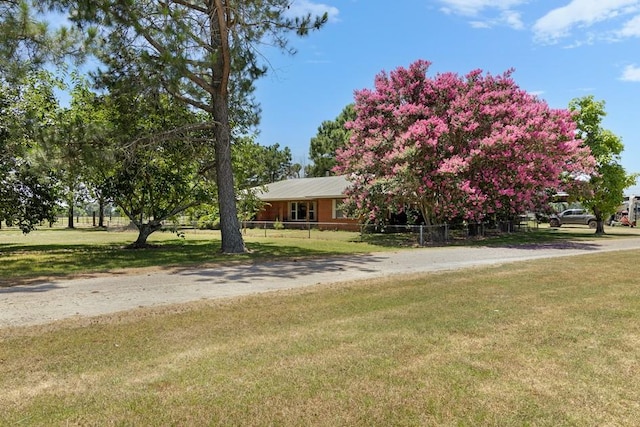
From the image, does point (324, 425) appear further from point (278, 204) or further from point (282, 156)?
point (282, 156)

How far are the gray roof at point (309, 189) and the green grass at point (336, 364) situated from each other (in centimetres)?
2215

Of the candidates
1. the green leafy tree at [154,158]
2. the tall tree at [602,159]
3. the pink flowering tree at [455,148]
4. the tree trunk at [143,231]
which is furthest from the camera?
the tall tree at [602,159]

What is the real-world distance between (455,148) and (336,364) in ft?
55.0

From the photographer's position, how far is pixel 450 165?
691 inches

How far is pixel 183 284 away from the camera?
8.82 meters

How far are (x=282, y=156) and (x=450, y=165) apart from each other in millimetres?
47715

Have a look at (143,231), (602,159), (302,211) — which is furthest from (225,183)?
(602,159)

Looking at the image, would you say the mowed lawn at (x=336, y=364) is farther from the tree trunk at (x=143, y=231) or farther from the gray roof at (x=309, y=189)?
the gray roof at (x=309, y=189)

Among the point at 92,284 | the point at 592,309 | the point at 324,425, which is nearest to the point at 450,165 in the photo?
the point at 592,309

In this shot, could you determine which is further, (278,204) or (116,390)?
(278,204)

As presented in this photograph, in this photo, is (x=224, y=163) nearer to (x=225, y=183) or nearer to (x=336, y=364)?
(x=225, y=183)

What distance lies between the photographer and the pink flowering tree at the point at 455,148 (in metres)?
18.2

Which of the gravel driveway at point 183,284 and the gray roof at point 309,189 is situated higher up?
the gray roof at point 309,189

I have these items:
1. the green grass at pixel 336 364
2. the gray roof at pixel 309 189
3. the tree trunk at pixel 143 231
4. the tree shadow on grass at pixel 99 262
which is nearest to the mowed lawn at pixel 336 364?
the green grass at pixel 336 364
